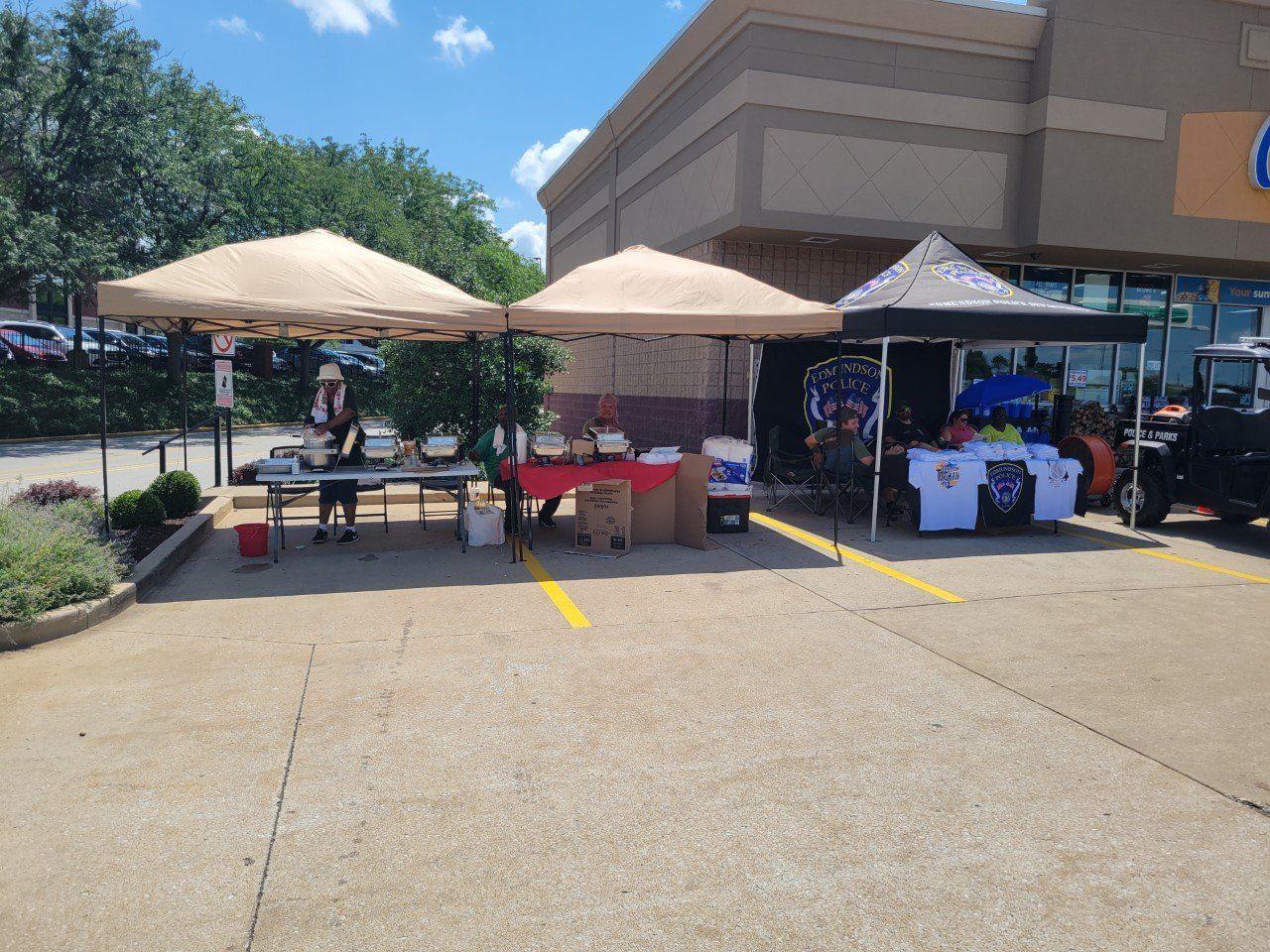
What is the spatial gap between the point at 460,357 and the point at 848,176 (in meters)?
6.86

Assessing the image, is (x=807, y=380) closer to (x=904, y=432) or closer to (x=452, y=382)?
(x=904, y=432)

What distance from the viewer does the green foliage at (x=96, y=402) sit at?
2152 cm

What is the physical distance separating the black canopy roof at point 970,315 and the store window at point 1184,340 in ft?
28.2

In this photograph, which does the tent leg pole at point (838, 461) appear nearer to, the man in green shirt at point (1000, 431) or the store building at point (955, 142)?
the man in green shirt at point (1000, 431)

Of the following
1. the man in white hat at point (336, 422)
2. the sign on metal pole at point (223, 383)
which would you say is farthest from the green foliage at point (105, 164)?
the man in white hat at point (336, 422)

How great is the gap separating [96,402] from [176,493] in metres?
16.7

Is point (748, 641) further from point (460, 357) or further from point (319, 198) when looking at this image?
point (319, 198)

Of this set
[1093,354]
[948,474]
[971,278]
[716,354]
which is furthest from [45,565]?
[1093,354]

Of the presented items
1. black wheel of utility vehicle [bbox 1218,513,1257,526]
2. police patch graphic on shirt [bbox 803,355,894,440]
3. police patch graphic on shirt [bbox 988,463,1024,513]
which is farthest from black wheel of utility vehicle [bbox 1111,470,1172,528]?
police patch graphic on shirt [bbox 803,355,894,440]

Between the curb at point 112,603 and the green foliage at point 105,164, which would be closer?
the curb at point 112,603

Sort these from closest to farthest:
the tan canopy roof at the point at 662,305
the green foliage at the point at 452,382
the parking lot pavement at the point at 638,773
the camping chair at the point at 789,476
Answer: the parking lot pavement at the point at 638,773, the tan canopy roof at the point at 662,305, the camping chair at the point at 789,476, the green foliage at the point at 452,382

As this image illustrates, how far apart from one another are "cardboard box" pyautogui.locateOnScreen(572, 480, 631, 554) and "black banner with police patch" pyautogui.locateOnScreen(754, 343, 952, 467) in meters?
5.01

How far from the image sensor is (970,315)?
29.5 ft

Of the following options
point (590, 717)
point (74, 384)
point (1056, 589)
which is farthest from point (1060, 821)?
point (74, 384)
